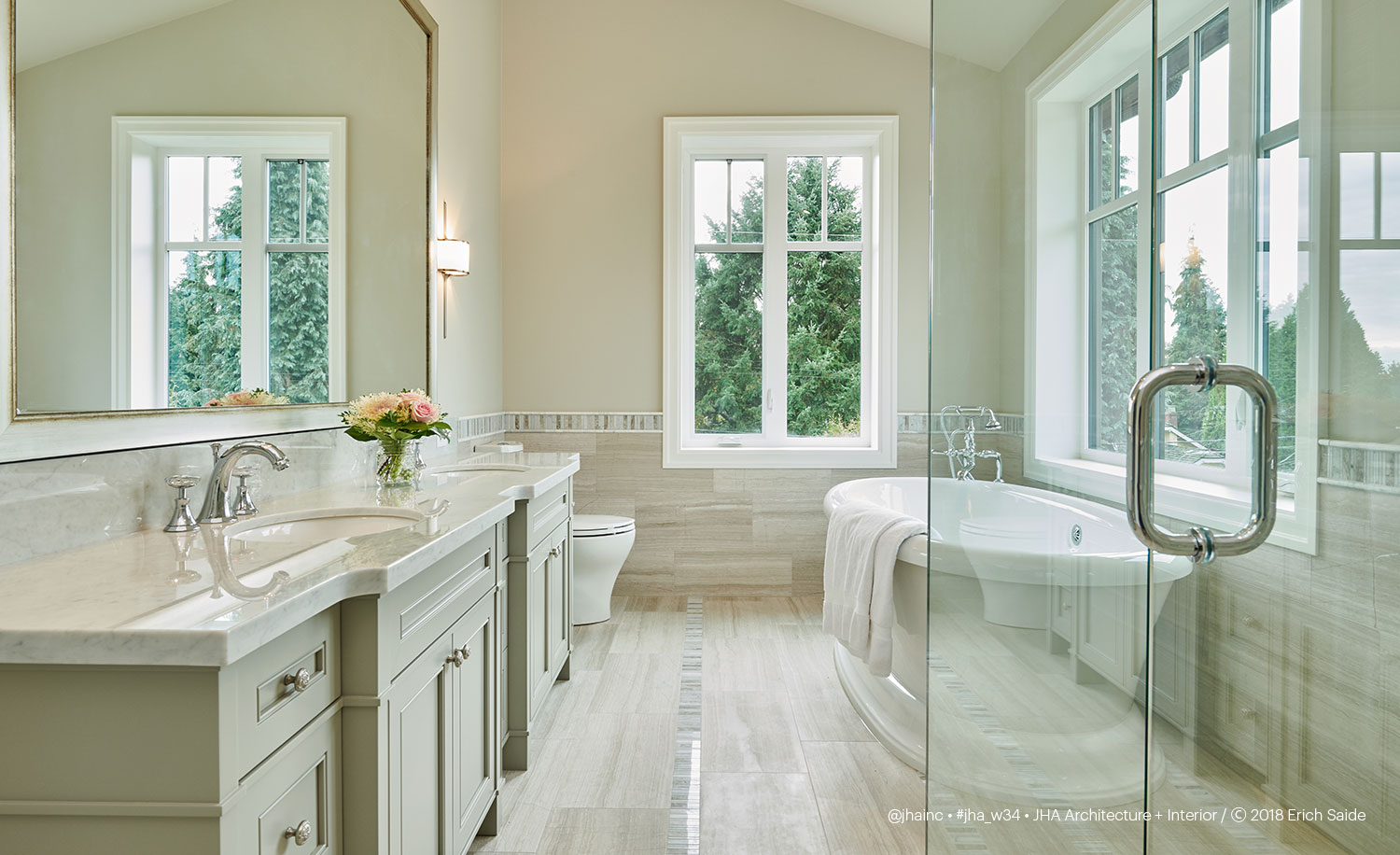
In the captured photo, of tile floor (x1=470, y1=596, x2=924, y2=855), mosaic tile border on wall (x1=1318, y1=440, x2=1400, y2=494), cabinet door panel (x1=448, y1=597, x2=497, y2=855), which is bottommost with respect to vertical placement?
tile floor (x1=470, y1=596, x2=924, y2=855)

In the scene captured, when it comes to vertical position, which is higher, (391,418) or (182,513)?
(391,418)

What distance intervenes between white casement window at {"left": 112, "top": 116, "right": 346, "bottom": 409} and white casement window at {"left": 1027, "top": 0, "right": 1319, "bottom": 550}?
1.62 meters

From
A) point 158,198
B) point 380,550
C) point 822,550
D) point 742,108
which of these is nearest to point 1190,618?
point 380,550

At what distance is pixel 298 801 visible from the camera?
39.6 inches

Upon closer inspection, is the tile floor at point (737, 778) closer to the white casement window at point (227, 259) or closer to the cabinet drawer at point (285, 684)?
the cabinet drawer at point (285, 684)

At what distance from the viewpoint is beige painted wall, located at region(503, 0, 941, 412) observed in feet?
12.7

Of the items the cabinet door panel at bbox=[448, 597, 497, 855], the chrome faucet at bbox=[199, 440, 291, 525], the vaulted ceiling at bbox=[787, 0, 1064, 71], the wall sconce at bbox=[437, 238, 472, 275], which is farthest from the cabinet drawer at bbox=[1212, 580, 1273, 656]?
the wall sconce at bbox=[437, 238, 472, 275]

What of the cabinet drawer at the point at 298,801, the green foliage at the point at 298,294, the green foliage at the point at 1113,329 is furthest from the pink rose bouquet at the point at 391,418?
the green foliage at the point at 1113,329

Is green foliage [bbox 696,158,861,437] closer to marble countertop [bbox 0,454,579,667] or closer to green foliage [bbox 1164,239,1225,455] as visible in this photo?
marble countertop [bbox 0,454,579,667]

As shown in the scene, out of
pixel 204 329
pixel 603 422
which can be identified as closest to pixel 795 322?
→ pixel 603 422

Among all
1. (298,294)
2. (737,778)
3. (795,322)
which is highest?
(795,322)

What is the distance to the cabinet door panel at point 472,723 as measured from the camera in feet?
4.99

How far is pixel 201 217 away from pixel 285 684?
1.12 m

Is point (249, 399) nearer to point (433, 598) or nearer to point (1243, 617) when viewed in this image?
point (433, 598)
